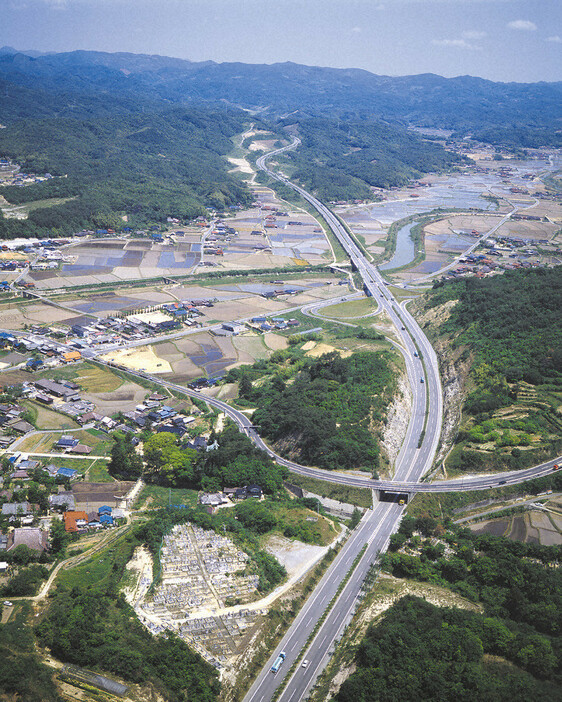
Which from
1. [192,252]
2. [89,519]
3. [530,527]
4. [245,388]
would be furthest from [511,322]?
[192,252]

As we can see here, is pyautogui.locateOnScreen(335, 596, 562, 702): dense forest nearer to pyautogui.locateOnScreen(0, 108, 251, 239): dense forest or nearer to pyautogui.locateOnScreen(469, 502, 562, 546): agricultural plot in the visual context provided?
pyautogui.locateOnScreen(469, 502, 562, 546): agricultural plot

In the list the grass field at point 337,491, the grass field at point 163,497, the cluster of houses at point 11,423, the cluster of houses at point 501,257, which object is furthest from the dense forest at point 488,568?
the cluster of houses at point 501,257

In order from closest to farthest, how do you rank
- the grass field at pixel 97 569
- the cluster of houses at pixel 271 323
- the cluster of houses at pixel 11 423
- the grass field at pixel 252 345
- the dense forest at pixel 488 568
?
the dense forest at pixel 488 568
the grass field at pixel 97 569
the cluster of houses at pixel 11 423
the grass field at pixel 252 345
the cluster of houses at pixel 271 323

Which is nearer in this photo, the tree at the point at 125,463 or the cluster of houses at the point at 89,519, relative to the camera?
the cluster of houses at the point at 89,519

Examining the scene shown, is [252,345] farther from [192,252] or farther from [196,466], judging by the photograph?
[192,252]

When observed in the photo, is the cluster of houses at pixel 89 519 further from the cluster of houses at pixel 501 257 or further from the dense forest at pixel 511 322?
the cluster of houses at pixel 501 257

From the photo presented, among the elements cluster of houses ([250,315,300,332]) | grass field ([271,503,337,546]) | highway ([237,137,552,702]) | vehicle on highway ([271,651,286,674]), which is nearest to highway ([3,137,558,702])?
highway ([237,137,552,702])
